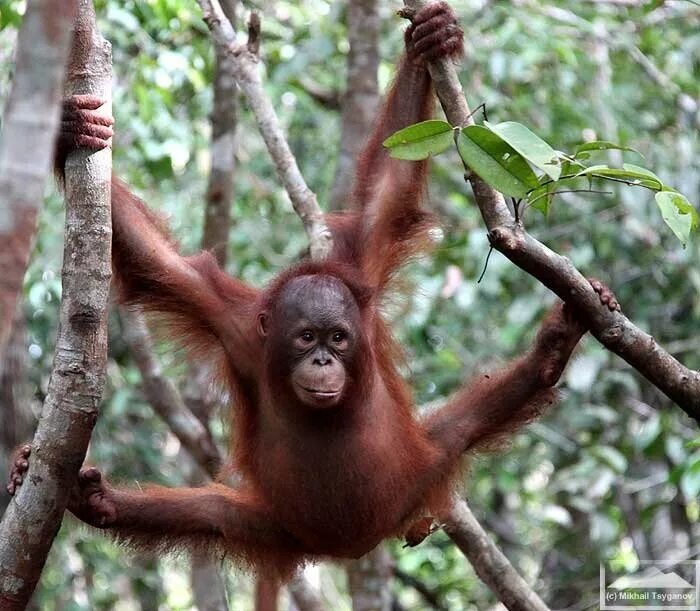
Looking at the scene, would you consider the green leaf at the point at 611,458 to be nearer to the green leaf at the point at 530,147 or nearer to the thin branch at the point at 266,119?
the thin branch at the point at 266,119

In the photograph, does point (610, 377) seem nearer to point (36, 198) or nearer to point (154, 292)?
point (154, 292)

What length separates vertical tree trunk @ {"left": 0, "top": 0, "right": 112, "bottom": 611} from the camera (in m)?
2.71

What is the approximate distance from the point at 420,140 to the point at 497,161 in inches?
8.8

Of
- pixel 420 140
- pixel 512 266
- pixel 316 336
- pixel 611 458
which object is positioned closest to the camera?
pixel 420 140

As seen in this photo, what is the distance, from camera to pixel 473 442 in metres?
4.05

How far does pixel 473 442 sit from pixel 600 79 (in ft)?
10.7

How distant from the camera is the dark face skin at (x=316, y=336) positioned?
3.54m

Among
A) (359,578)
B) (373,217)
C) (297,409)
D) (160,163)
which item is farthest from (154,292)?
(160,163)

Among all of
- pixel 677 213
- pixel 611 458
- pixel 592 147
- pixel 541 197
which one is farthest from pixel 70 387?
pixel 611 458

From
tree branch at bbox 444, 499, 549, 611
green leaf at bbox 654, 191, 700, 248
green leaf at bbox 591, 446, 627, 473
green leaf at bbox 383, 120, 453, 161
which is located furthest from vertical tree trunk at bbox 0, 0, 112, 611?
green leaf at bbox 591, 446, 627, 473

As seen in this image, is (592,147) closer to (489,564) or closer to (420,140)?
(420,140)

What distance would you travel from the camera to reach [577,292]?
9.83 ft

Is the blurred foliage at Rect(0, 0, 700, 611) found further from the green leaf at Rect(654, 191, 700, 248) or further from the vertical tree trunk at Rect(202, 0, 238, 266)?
the green leaf at Rect(654, 191, 700, 248)

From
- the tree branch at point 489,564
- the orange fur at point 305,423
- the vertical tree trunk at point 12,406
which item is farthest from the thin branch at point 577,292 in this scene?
the vertical tree trunk at point 12,406
